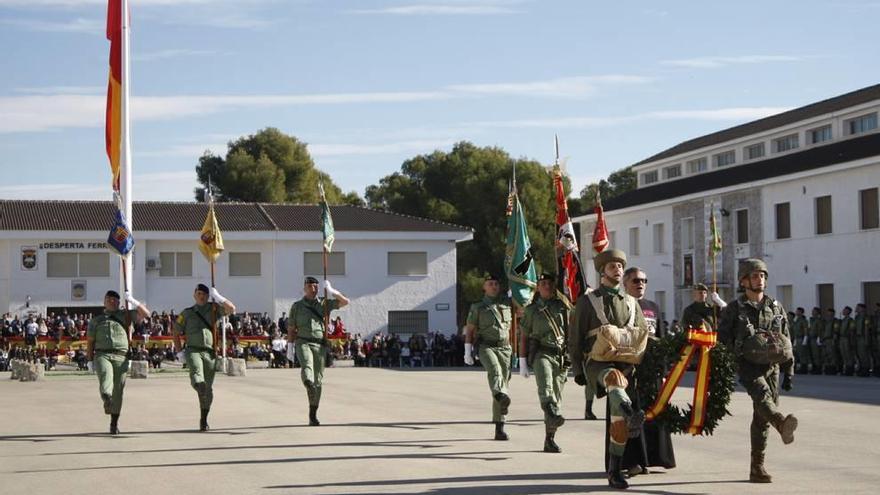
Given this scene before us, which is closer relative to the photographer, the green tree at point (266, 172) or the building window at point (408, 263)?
the building window at point (408, 263)

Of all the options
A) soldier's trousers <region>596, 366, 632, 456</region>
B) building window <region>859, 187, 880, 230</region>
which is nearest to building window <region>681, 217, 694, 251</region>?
building window <region>859, 187, 880, 230</region>

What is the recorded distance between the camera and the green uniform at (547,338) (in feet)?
48.3

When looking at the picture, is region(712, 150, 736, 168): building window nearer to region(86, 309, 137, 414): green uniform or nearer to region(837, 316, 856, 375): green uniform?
Result: region(837, 316, 856, 375): green uniform

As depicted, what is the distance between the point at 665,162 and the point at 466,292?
47.8 feet

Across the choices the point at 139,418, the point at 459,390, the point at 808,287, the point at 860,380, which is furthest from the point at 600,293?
the point at 808,287

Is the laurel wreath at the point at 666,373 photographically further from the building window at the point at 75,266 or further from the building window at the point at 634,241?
the building window at the point at 75,266

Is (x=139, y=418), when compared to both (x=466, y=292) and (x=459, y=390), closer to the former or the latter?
(x=459, y=390)

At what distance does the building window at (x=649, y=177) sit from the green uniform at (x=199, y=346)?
2043 inches

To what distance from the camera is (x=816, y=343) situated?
3516 centimetres

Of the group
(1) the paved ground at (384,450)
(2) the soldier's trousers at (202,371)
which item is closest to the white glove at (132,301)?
(2) the soldier's trousers at (202,371)

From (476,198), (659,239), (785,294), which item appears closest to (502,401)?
(785,294)

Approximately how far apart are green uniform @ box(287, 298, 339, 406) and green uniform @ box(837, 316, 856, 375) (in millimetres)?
19145

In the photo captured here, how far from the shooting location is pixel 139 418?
2009 centimetres

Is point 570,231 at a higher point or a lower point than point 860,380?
higher
